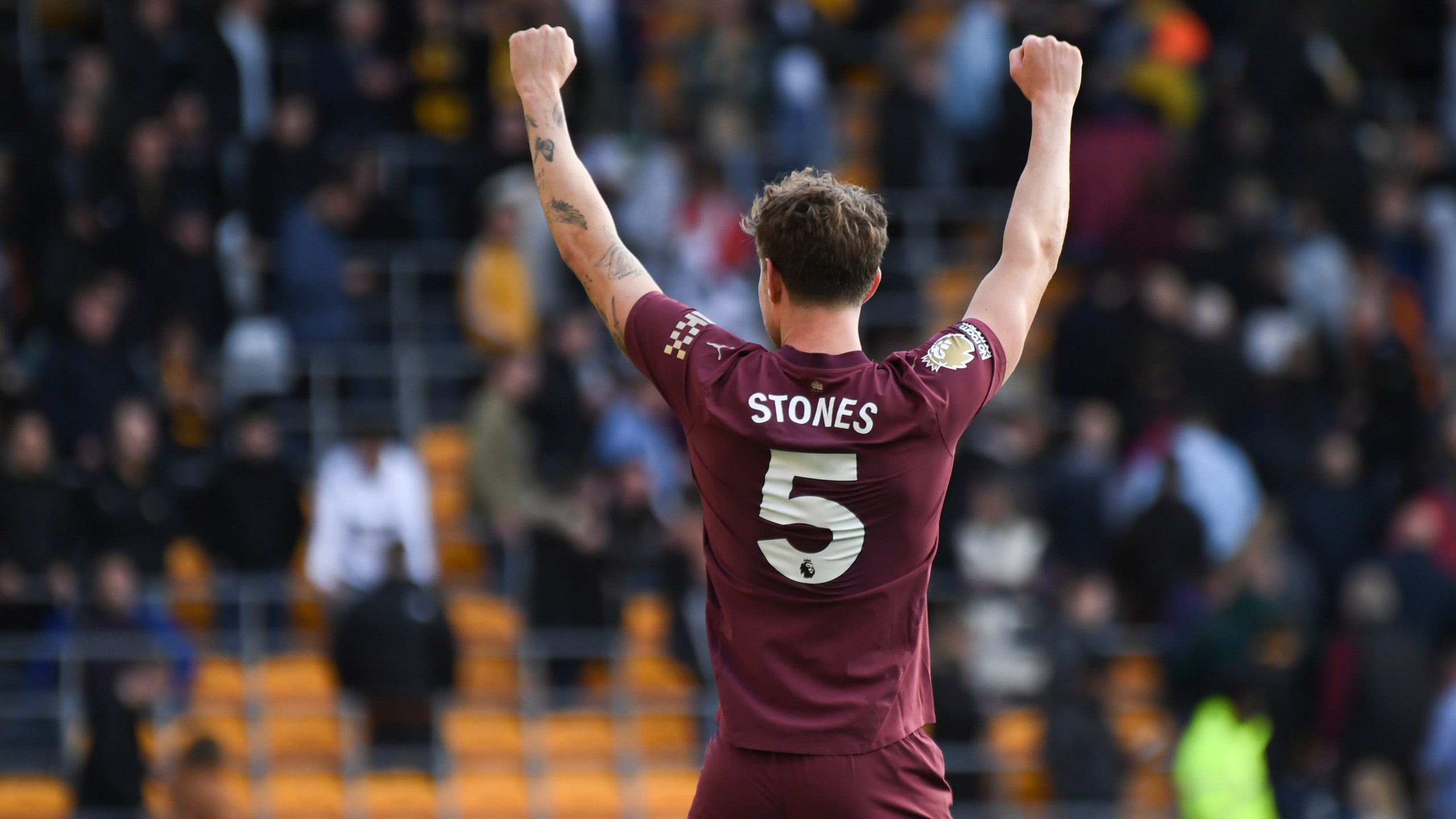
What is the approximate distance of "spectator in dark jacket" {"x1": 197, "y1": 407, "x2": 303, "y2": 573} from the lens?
11.8 m

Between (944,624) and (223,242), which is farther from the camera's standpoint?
(223,242)

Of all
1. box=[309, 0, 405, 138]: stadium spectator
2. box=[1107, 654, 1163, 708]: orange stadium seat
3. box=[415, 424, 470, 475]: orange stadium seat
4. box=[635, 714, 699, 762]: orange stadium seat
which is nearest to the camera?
box=[635, 714, 699, 762]: orange stadium seat

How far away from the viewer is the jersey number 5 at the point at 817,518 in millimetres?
3316

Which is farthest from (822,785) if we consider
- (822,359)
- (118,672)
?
(118,672)

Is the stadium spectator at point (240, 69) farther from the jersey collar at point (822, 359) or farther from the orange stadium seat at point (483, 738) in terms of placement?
the jersey collar at point (822, 359)

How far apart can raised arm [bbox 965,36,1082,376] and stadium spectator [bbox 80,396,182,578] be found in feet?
28.7

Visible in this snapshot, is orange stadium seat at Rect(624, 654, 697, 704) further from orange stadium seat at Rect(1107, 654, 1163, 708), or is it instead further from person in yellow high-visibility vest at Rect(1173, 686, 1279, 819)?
Answer: person in yellow high-visibility vest at Rect(1173, 686, 1279, 819)

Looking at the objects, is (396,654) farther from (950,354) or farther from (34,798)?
(950,354)

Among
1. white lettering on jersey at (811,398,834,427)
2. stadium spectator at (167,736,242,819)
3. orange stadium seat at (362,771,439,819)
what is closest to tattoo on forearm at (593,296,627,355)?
white lettering on jersey at (811,398,834,427)

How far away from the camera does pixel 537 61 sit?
3.68 m

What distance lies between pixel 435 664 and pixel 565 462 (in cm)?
197

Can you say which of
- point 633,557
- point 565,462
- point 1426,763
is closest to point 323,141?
point 565,462

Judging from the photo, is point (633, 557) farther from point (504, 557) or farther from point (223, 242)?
point (223, 242)

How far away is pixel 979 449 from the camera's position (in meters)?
12.7
